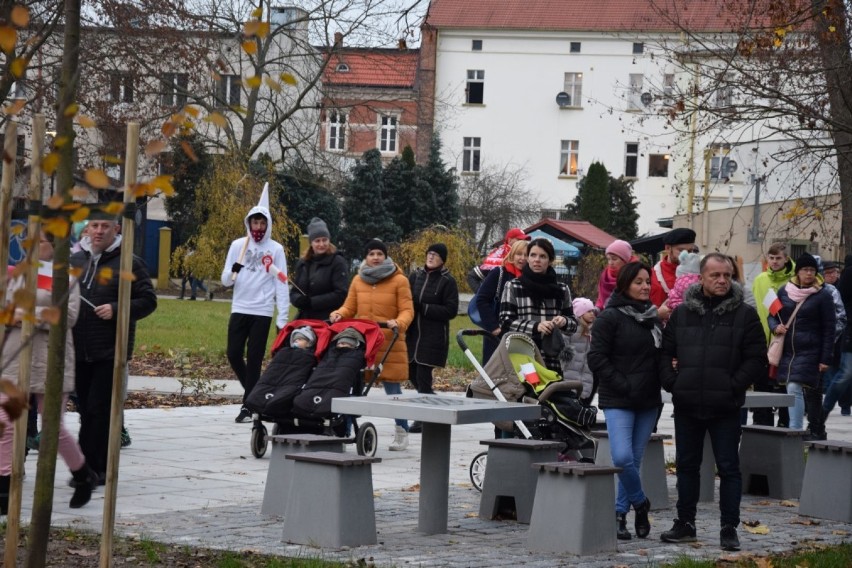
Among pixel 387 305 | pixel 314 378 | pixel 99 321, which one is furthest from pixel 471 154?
pixel 99 321

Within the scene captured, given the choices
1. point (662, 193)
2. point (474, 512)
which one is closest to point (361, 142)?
point (662, 193)

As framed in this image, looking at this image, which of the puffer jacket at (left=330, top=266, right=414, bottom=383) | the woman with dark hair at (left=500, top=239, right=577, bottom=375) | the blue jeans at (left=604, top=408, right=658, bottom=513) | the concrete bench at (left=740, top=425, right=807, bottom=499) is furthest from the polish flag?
the blue jeans at (left=604, top=408, right=658, bottom=513)

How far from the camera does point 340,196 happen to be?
6144cm

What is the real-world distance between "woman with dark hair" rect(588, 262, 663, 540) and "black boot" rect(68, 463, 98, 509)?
329cm

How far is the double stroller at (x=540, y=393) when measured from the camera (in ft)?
34.1

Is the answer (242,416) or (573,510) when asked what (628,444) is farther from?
(242,416)

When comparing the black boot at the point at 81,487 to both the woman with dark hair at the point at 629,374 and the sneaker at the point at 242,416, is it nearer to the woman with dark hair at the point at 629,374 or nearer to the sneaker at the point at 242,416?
the woman with dark hair at the point at 629,374

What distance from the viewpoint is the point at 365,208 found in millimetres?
61594

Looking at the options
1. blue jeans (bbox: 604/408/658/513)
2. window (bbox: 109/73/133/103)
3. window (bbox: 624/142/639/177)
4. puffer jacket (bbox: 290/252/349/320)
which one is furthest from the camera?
window (bbox: 624/142/639/177)

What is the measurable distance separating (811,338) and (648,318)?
226 inches

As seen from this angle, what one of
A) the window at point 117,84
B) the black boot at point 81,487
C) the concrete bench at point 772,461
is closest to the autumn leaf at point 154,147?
the black boot at point 81,487

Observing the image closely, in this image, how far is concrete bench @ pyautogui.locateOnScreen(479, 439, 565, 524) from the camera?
9516mm

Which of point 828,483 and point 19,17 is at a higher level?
point 19,17

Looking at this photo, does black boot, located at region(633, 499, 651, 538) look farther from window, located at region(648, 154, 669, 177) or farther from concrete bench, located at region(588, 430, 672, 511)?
window, located at region(648, 154, 669, 177)
